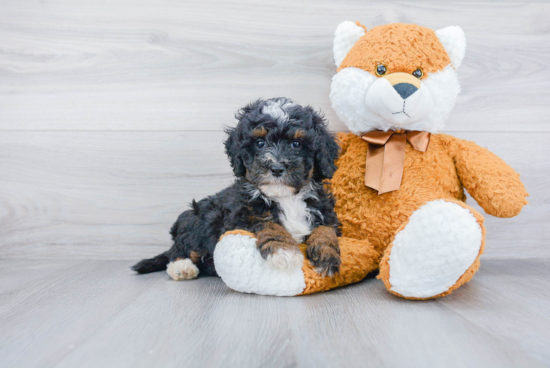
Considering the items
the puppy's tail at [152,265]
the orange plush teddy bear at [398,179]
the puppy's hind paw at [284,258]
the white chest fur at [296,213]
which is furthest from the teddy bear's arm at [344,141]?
the puppy's tail at [152,265]

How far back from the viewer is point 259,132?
1.61m

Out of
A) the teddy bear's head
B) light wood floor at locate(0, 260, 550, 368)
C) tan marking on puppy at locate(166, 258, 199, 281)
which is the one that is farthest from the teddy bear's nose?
tan marking on puppy at locate(166, 258, 199, 281)

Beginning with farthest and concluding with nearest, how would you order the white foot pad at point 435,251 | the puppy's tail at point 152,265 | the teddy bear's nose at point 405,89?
the puppy's tail at point 152,265 → the teddy bear's nose at point 405,89 → the white foot pad at point 435,251

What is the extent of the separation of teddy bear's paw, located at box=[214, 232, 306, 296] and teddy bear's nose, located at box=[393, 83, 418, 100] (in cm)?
76

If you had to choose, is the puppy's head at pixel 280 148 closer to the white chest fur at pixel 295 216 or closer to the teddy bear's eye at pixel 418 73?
the white chest fur at pixel 295 216

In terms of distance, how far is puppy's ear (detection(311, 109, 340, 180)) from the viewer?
170 centimetres

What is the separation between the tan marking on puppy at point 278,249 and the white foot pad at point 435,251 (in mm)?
356

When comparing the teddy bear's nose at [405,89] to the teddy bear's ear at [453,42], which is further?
the teddy bear's ear at [453,42]

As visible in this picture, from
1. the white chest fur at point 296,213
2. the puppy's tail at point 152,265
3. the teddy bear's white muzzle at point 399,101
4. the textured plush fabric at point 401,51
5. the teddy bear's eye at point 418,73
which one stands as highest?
the textured plush fabric at point 401,51

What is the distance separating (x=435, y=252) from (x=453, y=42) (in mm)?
979

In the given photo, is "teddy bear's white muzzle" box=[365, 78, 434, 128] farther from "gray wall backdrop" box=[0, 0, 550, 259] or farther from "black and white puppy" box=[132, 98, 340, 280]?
"gray wall backdrop" box=[0, 0, 550, 259]

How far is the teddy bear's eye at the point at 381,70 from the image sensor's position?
1770 millimetres

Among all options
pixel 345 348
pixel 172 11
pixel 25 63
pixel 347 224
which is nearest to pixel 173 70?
pixel 172 11

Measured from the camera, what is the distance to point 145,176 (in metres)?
2.39
